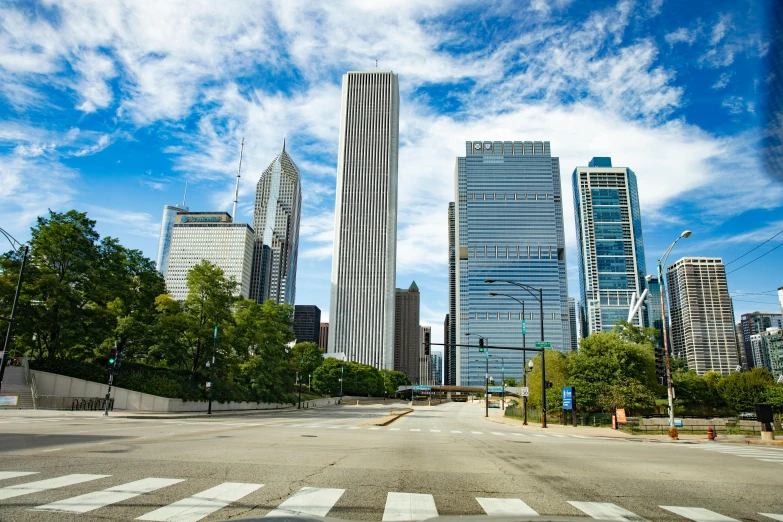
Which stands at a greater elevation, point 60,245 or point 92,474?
point 60,245

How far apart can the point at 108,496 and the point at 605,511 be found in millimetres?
6908

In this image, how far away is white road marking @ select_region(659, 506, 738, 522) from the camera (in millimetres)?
6699

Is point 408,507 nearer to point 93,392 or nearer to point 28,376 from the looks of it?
point 93,392

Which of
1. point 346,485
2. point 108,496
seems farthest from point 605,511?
point 108,496

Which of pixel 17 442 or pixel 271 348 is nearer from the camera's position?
pixel 17 442

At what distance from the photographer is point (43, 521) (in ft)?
17.6

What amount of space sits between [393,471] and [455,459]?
12.1 feet

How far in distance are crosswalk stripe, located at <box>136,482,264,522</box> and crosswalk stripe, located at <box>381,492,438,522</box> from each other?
2.13 meters

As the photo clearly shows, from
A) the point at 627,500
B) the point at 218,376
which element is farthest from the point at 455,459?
the point at 218,376

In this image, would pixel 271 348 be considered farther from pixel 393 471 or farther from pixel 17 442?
pixel 393 471

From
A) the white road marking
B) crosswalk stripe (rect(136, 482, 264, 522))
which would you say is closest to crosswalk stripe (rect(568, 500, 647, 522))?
the white road marking

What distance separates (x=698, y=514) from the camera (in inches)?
276

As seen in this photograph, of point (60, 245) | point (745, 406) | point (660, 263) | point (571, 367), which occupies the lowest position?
point (745, 406)

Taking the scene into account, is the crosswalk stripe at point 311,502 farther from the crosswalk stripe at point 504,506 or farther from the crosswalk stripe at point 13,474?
the crosswalk stripe at point 13,474
